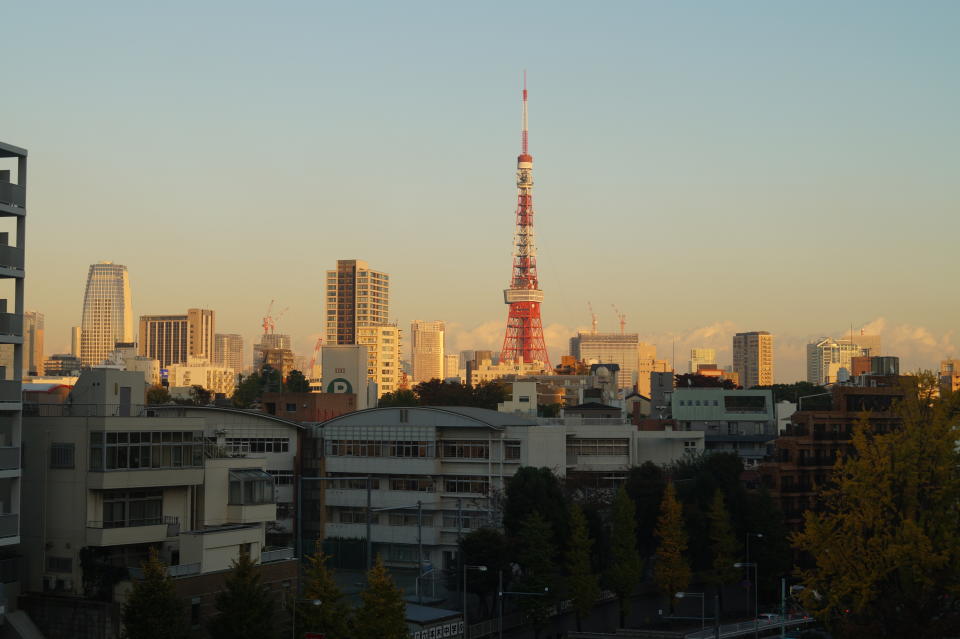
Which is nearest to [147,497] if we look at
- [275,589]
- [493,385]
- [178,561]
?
[178,561]

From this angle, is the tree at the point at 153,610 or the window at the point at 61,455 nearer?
the tree at the point at 153,610

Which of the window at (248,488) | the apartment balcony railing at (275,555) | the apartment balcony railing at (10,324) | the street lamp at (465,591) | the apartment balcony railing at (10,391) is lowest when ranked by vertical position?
the street lamp at (465,591)

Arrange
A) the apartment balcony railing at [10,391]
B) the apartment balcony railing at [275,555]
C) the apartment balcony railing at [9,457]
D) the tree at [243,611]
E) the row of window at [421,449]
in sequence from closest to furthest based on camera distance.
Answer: the tree at [243,611] → the apartment balcony railing at [9,457] → the apartment balcony railing at [10,391] → the apartment balcony railing at [275,555] → the row of window at [421,449]

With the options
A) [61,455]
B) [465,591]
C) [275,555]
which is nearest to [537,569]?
[465,591]

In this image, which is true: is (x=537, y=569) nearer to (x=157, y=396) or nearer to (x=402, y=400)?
(x=157, y=396)

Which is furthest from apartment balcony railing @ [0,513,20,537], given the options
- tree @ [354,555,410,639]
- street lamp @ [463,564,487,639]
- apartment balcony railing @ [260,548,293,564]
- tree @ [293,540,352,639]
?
street lamp @ [463,564,487,639]

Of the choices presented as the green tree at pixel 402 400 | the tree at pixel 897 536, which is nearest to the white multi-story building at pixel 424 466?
the tree at pixel 897 536

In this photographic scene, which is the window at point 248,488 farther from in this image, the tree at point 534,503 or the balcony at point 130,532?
the tree at point 534,503

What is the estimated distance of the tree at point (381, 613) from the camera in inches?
1469

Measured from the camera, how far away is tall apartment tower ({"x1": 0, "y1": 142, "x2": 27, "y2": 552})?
36.7 meters

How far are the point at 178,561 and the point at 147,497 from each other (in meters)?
2.40

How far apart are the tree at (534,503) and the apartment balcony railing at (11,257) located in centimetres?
2430

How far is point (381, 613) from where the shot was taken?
3756cm

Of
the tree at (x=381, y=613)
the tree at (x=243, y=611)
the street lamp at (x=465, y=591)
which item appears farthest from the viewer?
the street lamp at (x=465, y=591)
